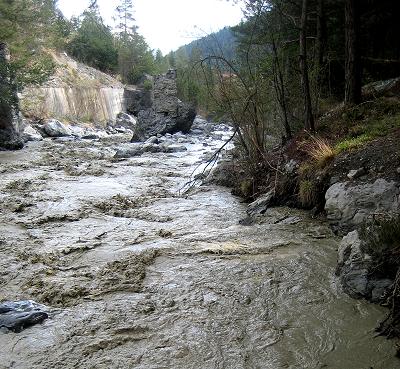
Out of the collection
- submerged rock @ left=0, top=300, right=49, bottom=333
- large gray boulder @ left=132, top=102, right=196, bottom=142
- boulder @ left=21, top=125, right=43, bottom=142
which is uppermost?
boulder @ left=21, top=125, right=43, bottom=142

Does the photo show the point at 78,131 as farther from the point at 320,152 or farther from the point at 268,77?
the point at 320,152

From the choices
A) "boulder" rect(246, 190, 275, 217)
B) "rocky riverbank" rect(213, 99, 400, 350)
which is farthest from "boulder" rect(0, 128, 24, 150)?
"boulder" rect(246, 190, 275, 217)

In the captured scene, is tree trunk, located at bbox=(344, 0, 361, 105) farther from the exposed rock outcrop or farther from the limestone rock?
the exposed rock outcrop

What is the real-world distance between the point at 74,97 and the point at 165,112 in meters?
9.52

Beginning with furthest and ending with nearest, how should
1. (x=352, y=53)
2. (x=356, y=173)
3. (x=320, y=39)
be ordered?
(x=320, y=39)
(x=352, y=53)
(x=356, y=173)

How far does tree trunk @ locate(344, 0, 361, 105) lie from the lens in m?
8.85

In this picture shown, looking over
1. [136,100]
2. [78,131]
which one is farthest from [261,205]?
[136,100]

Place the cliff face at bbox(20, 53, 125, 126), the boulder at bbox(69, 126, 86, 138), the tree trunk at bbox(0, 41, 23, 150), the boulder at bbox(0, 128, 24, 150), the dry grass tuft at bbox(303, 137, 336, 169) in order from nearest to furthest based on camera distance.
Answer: the dry grass tuft at bbox(303, 137, 336, 169), the tree trunk at bbox(0, 41, 23, 150), the boulder at bbox(0, 128, 24, 150), the boulder at bbox(69, 126, 86, 138), the cliff face at bbox(20, 53, 125, 126)

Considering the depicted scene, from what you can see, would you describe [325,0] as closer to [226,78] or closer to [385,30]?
[385,30]

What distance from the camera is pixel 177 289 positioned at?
14.4 ft

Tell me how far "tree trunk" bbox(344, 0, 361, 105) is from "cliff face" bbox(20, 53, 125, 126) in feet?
71.2

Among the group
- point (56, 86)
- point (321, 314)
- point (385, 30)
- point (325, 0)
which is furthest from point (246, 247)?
point (56, 86)

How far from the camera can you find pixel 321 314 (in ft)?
12.5

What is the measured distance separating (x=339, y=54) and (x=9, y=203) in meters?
11.8
